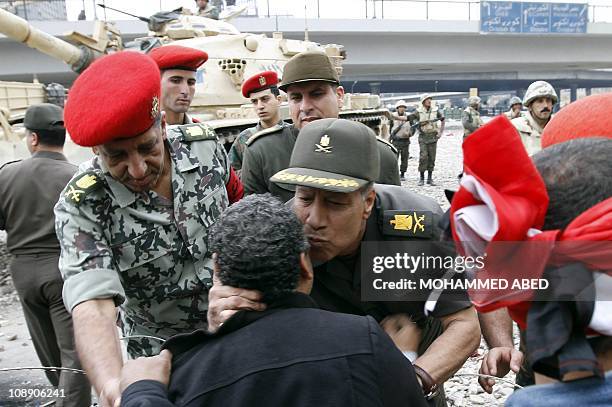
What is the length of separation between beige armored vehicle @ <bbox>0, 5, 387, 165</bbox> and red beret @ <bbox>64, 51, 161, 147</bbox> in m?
5.42

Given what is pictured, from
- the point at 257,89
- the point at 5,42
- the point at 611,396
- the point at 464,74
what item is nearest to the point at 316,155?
the point at 611,396

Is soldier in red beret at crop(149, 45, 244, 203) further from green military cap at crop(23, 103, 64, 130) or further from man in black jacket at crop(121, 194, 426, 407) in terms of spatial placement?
man in black jacket at crop(121, 194, 426, 407)

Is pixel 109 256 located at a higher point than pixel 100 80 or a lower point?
lower

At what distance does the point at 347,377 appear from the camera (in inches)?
52.4

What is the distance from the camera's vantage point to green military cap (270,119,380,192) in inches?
77.2

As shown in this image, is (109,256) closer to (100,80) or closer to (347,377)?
(100,80)

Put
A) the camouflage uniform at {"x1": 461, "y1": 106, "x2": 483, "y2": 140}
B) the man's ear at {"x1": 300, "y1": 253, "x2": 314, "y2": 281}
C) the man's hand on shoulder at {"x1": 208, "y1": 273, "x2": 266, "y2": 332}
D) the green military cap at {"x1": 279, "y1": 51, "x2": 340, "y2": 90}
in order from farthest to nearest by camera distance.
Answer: the camouflage uniform at {"x1": 461, "y1": 106, "x2": 483, "y2": 140}, the green military cap at {"x1": 279, "y1": 51, "x2": 340, "y2": 90}, the man's ear at {"x1": 300, "y1": 253, "x2": 314, "y2": 281}, the man's hand on shoulder at {"x1": 208, "y1": 273, "x2": 266, "y2": 332}

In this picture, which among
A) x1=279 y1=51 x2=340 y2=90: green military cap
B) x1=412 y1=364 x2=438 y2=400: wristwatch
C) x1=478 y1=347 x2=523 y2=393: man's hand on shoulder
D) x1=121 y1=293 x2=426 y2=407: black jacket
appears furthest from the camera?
x1=279 y1=51 x2=340 y2=90: green military cap

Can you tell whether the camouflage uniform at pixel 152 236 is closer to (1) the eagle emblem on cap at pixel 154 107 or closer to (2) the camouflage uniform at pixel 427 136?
(1) the eagle emblem on cap at pixel 154 107

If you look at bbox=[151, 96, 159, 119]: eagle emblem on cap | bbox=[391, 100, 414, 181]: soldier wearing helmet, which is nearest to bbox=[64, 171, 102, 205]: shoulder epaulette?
bbox=[151, 96, 159, 119]: eagle emblem on cap

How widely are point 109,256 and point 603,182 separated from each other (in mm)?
1673

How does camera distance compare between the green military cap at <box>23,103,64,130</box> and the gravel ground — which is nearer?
the gravel ground

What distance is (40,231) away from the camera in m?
4.39

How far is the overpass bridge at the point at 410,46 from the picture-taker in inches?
1064
